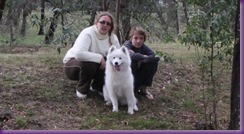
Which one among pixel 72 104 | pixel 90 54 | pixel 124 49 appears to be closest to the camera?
pixel 124 49

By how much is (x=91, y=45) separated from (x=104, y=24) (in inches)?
10.9

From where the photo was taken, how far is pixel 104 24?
16.0ft

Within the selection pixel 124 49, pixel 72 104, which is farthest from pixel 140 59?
pixel 72 104

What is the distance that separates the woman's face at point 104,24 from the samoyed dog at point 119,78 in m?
0.34

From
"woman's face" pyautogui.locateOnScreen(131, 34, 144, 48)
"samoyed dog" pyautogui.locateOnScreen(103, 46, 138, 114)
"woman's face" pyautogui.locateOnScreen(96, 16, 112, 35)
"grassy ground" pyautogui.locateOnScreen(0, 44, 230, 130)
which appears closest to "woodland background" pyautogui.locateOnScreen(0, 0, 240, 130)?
"grassy ground" pyautogui.locateOnScreen(0, 44, 230, 130)

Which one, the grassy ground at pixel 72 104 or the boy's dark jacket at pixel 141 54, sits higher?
the boy's dark jacket at pixel 141 54

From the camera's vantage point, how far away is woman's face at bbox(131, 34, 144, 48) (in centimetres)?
498

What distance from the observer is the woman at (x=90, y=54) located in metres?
4.84

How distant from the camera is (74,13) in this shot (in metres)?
7.07

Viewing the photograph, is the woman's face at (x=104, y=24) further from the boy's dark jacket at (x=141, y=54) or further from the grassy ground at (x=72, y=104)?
the grassy ground at (x=72, y=104)

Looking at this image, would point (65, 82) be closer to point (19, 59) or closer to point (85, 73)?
point (85, 73)

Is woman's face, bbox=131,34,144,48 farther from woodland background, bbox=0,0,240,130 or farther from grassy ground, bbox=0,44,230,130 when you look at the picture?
grassy ground, bbox=0,44,230,130

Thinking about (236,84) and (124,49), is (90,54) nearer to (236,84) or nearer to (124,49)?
(124,49)

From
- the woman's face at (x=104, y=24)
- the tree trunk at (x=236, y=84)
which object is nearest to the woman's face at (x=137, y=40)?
the woman's face at (x=104, y=24)
